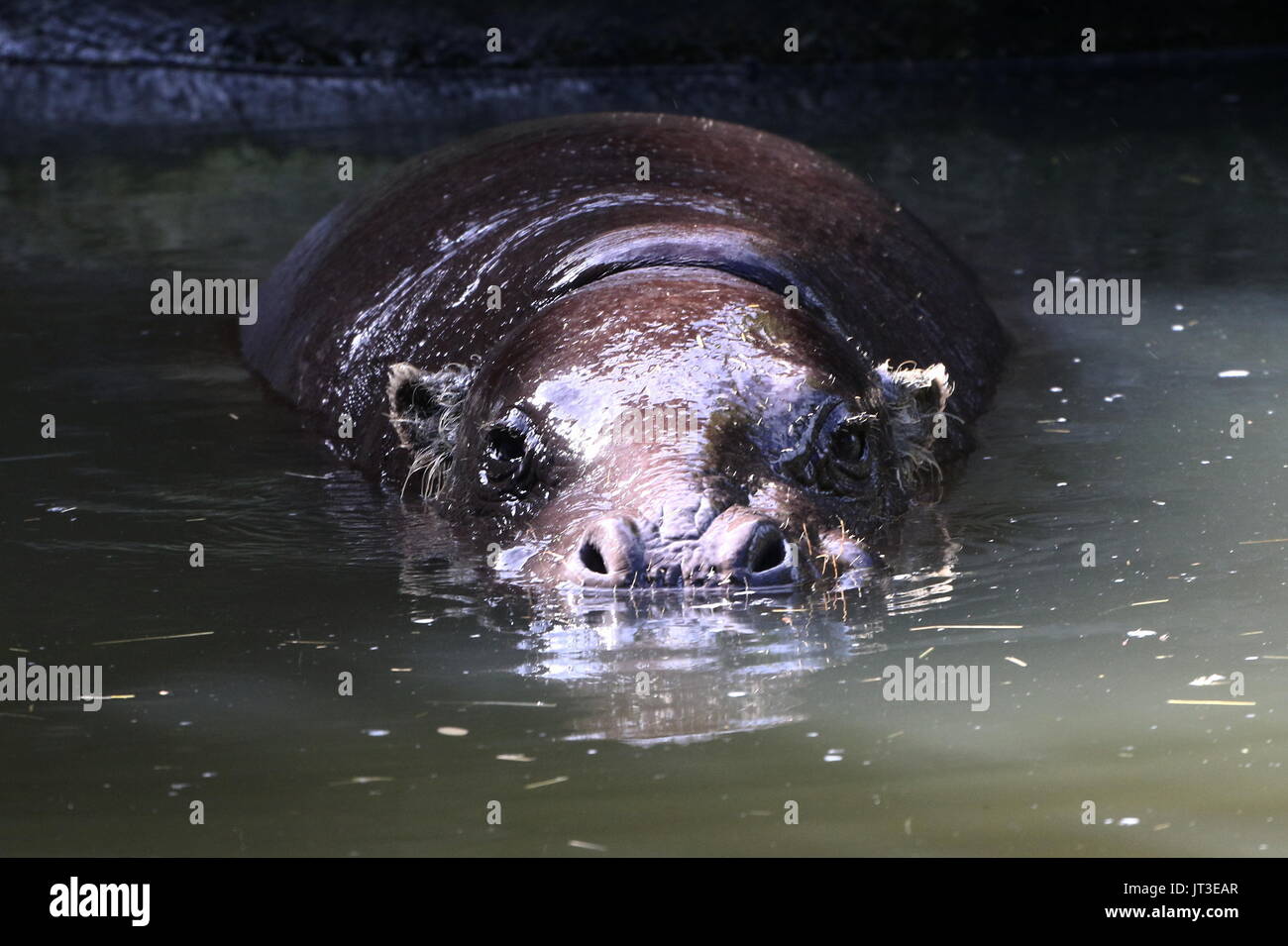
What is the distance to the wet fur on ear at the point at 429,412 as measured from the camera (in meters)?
5.99

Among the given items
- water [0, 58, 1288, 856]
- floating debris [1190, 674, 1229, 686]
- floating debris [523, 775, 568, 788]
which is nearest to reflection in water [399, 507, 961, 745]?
water [0, 58, 1288, 856]

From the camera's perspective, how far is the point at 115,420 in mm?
7438

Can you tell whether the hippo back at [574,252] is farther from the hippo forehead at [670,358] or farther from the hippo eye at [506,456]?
the hippo eye at [506,456]

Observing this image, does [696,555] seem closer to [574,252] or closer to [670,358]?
[670,358]

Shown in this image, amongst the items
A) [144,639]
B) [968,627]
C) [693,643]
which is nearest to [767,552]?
[693,643]

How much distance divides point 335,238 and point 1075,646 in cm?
431

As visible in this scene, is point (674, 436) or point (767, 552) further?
point (674, 436)

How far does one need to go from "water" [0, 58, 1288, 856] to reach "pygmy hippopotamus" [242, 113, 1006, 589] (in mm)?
175

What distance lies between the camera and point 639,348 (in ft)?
17.9

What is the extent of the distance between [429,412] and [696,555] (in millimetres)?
1553

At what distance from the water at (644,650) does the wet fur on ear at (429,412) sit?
0.18 meters

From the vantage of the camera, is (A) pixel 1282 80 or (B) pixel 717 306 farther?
(A) pixel 1282 80
